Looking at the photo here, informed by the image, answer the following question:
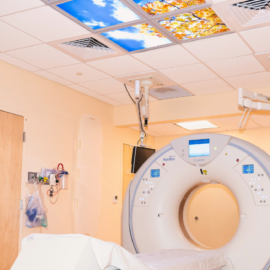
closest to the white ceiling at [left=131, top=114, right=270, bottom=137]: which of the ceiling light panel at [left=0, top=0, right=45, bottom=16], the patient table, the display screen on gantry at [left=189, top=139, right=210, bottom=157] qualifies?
the display screen on gantry at [left=189, top=139, right=210, bottom=157]

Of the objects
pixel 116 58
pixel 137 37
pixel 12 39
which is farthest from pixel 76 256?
pixel 116 58

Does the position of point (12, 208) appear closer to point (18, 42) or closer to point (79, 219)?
point (79, 219)

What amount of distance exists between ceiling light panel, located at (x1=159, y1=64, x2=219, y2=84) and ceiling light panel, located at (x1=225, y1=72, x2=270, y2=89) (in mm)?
221

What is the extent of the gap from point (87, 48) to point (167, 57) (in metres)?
0.69

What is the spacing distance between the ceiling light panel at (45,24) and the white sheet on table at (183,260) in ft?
5.50

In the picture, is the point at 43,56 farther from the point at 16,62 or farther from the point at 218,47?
the point at 218,47

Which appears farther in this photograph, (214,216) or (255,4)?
(214,216)

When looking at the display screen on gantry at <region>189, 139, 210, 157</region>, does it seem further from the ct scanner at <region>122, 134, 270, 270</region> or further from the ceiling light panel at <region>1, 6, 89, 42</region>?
the ceiling light panel at <region>1, 6, 89, 42</region>

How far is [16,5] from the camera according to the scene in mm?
2537

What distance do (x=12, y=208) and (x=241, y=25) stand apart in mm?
2418

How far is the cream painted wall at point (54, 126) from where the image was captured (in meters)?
3.59

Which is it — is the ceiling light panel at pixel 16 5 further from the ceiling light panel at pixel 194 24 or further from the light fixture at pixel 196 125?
the light fixture at pixel 196 125

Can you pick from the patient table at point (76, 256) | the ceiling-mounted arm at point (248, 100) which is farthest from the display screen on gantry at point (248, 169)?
the patient table at point (76, 256)

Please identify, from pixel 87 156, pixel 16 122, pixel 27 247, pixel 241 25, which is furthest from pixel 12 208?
pixel 241 25
